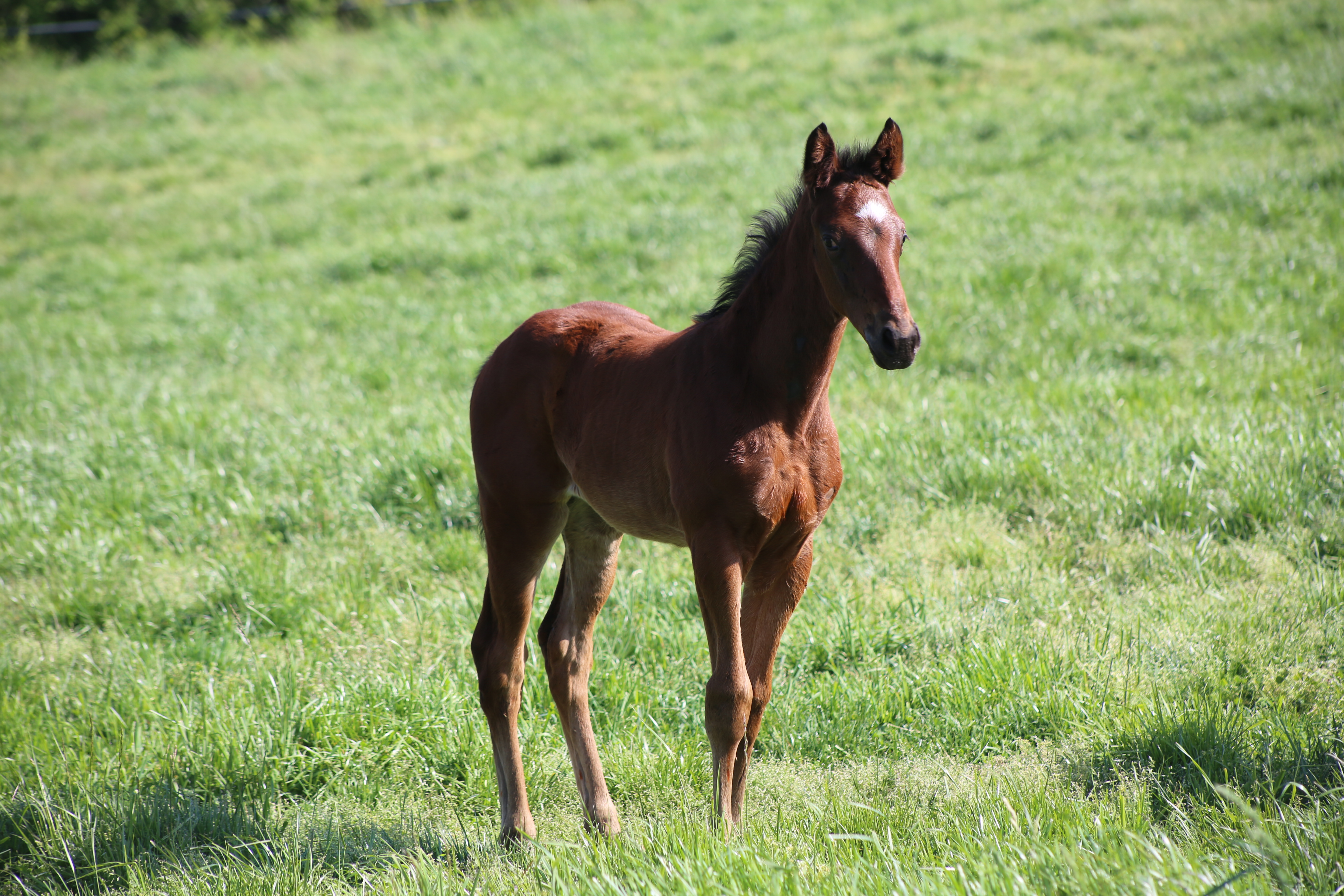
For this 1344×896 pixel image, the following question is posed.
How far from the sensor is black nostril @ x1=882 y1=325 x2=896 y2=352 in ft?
7.52

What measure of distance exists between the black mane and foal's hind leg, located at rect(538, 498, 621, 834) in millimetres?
830

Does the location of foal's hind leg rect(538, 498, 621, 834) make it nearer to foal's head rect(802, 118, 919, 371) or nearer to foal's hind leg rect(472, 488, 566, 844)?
foal's hind leg rect(472, 488, 566, 844)

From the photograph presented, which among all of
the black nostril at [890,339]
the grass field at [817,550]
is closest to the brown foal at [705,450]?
the black nostril at [890,339]

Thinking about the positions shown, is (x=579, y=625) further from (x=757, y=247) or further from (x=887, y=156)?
(x=887, y=156)

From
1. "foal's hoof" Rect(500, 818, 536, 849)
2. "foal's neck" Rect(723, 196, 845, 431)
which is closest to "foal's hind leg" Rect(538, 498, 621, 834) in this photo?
"foal's hoof" Rect(500, 818, 536, 849)

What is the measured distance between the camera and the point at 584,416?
9.93 feet

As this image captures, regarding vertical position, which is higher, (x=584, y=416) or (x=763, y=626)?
(x=584, y=416)

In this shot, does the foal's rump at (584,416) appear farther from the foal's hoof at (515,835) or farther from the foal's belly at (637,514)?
the foal's hoof at (515,835)

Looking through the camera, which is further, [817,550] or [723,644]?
[817,550]

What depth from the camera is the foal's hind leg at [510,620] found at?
10.4 ft

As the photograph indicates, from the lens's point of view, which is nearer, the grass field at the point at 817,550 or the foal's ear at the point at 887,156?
the foal's ear at the point at 887,156

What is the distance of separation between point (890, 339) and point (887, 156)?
25.7 inches

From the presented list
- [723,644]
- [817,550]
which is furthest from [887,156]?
[817,550]

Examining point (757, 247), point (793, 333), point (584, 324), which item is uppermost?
point (757, 247)
